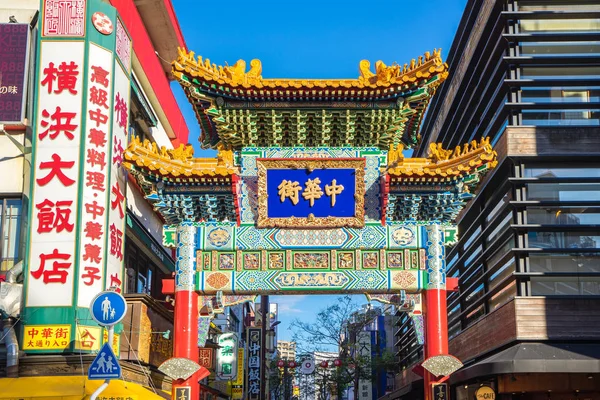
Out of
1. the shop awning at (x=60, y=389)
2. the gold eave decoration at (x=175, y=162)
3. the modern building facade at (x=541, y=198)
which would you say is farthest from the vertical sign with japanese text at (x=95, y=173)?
the modern building facade at (x=541, y=198)

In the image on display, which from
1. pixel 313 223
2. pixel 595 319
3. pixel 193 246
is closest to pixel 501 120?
pixel 595 319

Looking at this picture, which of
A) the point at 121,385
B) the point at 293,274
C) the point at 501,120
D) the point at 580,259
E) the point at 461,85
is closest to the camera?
the point at 121,385

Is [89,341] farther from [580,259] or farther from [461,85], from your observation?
[461,85]

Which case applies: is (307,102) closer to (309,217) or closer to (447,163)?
(309,217)

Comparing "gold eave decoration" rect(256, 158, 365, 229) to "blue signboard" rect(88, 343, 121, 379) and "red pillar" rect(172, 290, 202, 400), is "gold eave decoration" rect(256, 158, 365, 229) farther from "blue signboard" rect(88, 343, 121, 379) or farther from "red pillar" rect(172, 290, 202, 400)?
"blue signboard" rect(88, 343, 121, 379)

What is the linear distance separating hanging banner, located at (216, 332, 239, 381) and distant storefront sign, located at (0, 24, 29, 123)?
18.9 m

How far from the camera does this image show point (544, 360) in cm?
1905

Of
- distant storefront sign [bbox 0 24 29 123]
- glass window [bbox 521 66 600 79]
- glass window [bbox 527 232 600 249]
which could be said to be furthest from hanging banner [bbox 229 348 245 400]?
distant storefront sign [bbox 0 24 29 123]

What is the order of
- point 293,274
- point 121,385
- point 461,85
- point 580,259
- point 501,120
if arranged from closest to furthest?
point 121,385 < point 293,274 < point 580,259 < point 501,120 < point 461,85

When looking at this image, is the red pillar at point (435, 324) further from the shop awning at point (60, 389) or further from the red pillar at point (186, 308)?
the shop awning at point (60, 389)

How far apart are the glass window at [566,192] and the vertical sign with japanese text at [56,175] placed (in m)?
12.5

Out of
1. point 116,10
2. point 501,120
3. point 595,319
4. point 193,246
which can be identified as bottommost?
point 595,319

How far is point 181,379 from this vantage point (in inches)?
693

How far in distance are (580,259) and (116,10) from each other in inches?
557
